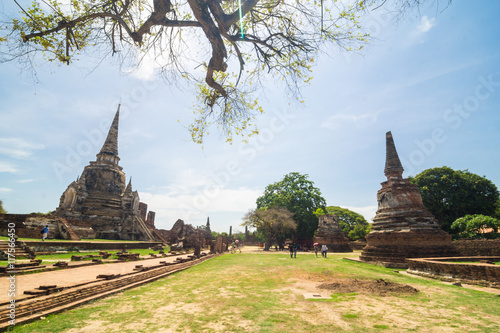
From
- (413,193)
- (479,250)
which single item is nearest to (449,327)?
(413,193)

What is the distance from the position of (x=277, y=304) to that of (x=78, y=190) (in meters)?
26.3

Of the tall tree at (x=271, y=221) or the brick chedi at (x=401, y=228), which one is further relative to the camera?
the tall tree at (x=271, y=221)

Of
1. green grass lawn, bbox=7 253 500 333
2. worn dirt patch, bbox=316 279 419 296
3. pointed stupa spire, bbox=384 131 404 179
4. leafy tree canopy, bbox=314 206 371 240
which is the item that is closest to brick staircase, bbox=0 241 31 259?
green grass lawn, bbox=7 253 500 333

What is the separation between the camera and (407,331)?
3297mm

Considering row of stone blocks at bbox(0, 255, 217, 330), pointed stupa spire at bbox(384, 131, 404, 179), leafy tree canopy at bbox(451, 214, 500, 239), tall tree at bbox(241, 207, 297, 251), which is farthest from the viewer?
tall tree at bbox(241, 207, 297, 251)

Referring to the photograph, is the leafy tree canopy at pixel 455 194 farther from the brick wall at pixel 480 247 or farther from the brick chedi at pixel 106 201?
the brick chedi at pixel 106 201

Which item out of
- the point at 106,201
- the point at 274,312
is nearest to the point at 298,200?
the point at 106,201

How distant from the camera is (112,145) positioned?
2883cm

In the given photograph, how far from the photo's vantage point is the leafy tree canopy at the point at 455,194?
2773 centimetres

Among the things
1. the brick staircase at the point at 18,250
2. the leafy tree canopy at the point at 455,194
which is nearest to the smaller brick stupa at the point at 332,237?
the leafy tree canopy at the point at 455,194

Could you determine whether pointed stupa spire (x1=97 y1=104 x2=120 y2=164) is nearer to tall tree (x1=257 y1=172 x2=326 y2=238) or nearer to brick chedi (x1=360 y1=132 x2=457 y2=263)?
tall tree (x1=257 y1=172 x2=326 y2=238)

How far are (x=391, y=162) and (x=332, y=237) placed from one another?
11693mm

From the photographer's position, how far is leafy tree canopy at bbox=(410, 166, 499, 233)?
27.7 meters

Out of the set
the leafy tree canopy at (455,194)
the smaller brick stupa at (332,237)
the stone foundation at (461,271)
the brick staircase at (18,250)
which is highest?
the leafy tree canopy at (455,194)
